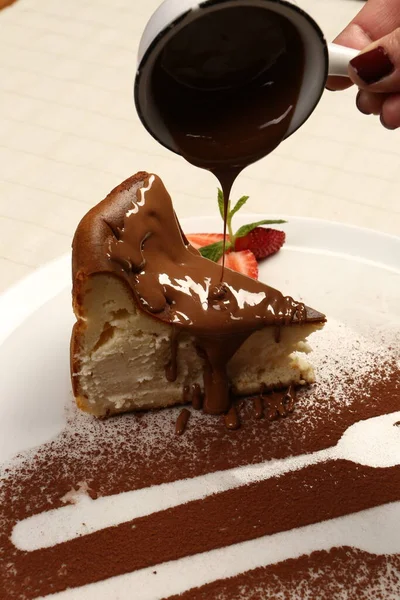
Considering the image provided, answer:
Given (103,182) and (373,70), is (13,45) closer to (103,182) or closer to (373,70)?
(103,182)

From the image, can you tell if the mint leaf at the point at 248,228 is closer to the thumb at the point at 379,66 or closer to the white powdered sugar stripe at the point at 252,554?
the thumb at the point at 379,66

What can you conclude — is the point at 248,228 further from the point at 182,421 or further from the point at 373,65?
the point at 373,65

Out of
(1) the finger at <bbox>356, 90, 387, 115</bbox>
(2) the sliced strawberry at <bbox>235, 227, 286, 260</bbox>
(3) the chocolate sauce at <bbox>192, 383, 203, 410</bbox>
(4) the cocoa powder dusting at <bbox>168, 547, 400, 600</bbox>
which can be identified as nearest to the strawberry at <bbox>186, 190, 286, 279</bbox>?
(2) the sliced strawberry at <bbox>235, 227, 286, 260</bbox>

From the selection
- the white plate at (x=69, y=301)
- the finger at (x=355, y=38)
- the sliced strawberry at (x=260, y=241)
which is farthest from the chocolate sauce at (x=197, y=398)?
the finger at (x=355, y=38)

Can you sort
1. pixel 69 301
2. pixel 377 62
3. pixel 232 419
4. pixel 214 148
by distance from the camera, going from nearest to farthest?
1. pixel 377 62
2. pixel 214 148
3. pixel 232 419
4. pixel 69 301

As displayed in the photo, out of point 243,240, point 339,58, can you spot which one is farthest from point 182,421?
point 339,58

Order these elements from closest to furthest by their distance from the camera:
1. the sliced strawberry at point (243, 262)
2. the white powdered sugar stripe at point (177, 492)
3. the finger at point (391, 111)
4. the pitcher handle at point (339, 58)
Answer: the pitcher handle at point (339, 58) < the finger at point (391, 111) < the white powdered sugar stripe at point (177, 492) < the sliced strawberry at point (243, 262)
